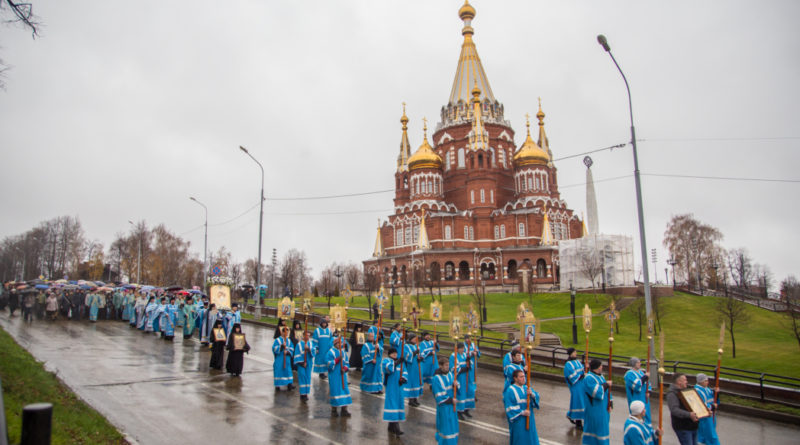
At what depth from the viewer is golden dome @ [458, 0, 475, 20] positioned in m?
64.6

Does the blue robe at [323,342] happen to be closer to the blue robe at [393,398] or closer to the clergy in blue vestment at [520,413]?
the blue robe at [393,398]

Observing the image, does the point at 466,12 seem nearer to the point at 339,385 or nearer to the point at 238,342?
the point at 238,342

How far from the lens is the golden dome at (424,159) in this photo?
59.2m

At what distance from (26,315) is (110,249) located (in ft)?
185

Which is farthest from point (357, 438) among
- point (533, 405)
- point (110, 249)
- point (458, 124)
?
point (110, 249)

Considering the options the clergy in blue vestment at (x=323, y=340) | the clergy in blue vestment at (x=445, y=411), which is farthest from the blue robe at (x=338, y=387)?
the clergy in blue vestment at (x=445, y=411)

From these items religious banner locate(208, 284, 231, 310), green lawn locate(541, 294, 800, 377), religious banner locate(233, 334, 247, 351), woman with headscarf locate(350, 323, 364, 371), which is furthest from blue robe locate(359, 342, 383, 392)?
religious banner locate(208, 284, 231, 310)

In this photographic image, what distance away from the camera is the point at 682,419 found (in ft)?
25.0

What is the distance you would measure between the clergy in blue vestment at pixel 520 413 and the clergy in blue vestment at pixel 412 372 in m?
4.34

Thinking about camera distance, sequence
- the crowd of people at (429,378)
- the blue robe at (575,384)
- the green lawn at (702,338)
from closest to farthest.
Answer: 1. the crowd of people at (429,378)
2. the blue robe at (575,384)
3. the green lawn at (702,338)

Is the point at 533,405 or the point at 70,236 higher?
the point at 70,236

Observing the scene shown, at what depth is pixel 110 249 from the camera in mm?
75250

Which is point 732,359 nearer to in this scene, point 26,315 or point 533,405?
point 533,405

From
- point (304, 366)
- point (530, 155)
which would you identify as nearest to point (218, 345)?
point (304, 366)
